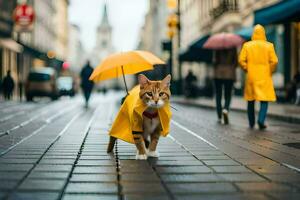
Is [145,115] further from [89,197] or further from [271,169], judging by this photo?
[89,197]

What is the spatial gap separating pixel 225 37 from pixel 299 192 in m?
9.68

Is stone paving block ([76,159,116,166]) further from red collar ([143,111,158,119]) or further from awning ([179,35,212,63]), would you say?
awning ([179,35,212,63])

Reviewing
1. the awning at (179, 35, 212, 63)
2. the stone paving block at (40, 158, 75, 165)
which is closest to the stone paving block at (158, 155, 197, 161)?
the stone paving block at (40, 158, 75, 165)

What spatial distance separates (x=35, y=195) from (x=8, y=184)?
521mm

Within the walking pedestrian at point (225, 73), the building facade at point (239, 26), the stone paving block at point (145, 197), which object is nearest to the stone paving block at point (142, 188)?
the stone paving block at point (145, 197)

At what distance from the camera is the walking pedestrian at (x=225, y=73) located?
500 inches

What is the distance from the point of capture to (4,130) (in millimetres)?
10047

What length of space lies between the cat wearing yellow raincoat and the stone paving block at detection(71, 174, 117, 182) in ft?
3.21

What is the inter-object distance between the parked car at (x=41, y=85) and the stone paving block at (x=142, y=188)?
26688 millimetres

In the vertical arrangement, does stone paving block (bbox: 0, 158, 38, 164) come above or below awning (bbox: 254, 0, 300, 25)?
below

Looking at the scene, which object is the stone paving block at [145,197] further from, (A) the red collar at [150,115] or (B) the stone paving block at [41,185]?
(A) the red collar at [150,115]

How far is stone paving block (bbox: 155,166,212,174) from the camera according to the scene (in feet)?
17.3

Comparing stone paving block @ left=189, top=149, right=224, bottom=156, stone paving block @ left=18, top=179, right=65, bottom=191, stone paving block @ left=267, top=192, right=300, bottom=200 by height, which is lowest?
stone paving block @ left=267, top=192, right=300, bottom=200

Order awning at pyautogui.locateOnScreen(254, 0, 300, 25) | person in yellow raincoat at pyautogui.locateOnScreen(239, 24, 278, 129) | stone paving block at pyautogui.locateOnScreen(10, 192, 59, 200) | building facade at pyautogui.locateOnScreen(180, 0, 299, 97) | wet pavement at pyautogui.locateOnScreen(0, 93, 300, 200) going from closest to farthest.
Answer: stone paving block at pyautogui.locateOnScreen(10, 192, 59, 200) → wet pavement at pyautogui.locateOnScreen(0, 93, 300, 200) → person in yellow raincoat at pyautogui.locateOnScreen(239, 24, 278, 129) → awning at pyautogui.locateOnScreen(254, 0, 300, 25) → building facade at pyautogui.locateOnScreen(180, 0, 299, 97)
